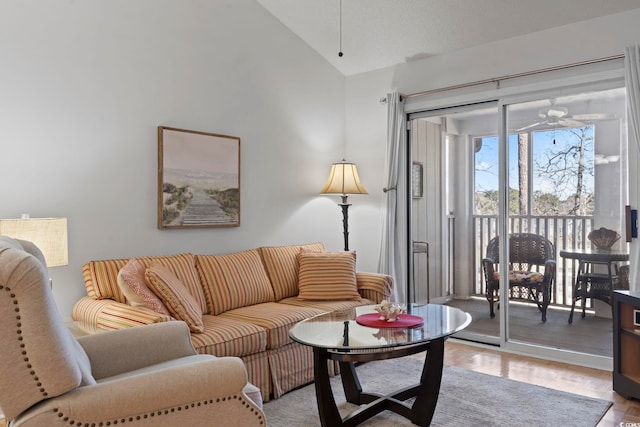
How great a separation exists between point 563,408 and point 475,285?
5.34 feet

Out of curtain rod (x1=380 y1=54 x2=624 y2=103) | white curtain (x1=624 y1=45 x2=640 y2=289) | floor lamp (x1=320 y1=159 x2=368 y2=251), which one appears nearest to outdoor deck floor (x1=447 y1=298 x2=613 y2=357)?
white curtain (x1=624 y1=45 x2=640 y2=289)

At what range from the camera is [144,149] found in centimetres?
348

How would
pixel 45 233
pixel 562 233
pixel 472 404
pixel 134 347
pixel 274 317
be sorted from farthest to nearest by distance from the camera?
pixel 562 233 → pixel 274 317 → pixel 472 404 → pixel 45 233 → pixel 134 347

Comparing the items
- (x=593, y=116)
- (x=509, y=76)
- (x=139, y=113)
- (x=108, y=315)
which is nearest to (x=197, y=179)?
(x=139, y=113)

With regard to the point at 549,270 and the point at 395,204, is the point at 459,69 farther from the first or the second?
the point at 549,270

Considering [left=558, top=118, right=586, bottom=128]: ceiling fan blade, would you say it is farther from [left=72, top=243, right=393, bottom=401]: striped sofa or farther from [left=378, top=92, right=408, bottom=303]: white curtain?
[left=72, top=243, right=393, bottom=401]: striped sofa

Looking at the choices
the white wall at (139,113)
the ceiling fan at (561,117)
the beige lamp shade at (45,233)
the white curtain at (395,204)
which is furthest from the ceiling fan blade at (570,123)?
the beige lamp shade at (45,233)

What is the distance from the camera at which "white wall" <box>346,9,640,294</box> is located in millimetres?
3594

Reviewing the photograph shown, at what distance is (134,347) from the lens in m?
2.21

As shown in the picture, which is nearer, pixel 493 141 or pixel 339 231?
pixel 493 141

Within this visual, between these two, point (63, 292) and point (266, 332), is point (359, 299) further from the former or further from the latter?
point (63, 292)

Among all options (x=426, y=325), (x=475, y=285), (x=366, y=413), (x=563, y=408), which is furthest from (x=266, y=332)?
(x=475, y=285)

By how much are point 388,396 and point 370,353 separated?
1.36ft

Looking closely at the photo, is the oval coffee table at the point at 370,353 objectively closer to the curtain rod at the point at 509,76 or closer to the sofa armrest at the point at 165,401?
the sofa armrest at the point at 165,401
